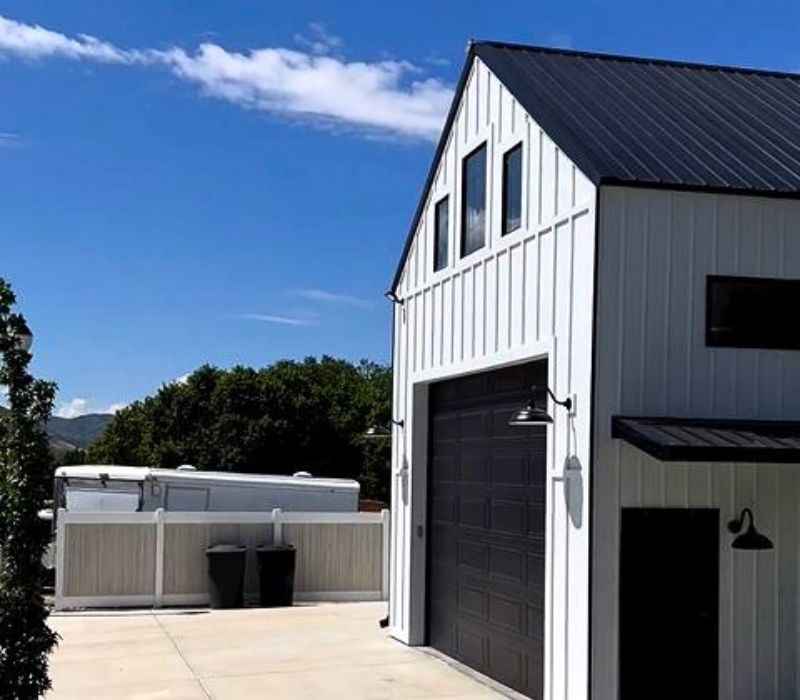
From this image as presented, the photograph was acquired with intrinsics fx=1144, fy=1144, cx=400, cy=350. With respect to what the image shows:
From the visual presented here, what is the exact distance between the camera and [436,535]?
531 inches

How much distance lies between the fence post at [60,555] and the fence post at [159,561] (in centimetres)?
132

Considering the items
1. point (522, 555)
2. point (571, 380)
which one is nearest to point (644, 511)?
point (571, 380)

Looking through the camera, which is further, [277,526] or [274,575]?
[277,526]

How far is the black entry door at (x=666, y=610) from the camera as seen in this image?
880 centimetres

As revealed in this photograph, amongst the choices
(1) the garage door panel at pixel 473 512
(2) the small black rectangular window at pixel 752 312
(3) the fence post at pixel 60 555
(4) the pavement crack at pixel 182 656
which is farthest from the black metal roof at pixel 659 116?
(3) the fence post at pixel 60 555

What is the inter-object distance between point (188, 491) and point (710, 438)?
1200 centimetres

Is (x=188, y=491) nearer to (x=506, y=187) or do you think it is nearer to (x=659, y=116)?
(x=506, y=187)

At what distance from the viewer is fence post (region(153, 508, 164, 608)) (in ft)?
56.2

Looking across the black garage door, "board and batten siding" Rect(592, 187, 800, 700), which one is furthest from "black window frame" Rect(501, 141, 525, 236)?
"board and batten siding" Rect(592, 187, 800, 700)

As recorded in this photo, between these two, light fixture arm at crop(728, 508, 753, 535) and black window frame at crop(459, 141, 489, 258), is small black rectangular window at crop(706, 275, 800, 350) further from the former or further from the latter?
black window frame at crop(459, 141, 489, 258)

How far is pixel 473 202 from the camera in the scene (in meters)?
12.3

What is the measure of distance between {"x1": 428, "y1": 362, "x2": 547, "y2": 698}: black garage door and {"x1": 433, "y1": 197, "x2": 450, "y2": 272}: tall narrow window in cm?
141

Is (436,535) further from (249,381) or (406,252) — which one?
(249,381)

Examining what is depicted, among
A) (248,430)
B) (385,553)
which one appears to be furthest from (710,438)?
(248,430)
